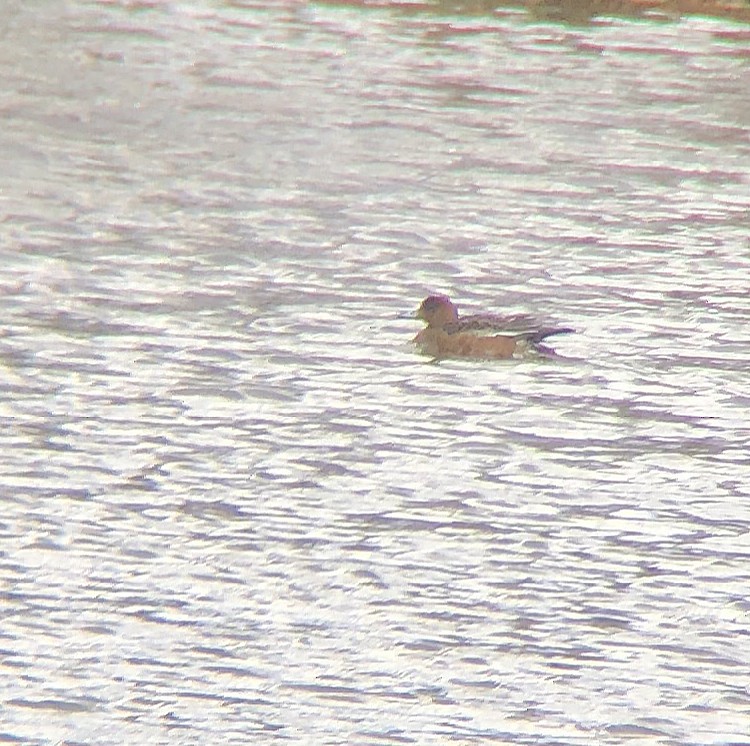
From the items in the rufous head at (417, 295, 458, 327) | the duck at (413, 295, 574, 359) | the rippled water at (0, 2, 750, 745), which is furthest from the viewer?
the rufous head at (417, 295, 458, 327)

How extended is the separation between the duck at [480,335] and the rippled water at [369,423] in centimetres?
10

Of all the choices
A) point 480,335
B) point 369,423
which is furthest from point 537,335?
point 369,423

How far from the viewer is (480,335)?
8688 millimetres

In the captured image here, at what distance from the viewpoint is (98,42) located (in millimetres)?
17797

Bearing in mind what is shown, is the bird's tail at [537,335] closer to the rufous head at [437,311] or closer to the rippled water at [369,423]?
the rippled water at [369,423]

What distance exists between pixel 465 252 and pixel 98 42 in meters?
8.02

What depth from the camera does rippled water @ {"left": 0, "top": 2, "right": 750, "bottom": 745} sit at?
18.2 feet

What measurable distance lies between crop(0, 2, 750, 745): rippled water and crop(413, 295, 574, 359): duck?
10 centimetres

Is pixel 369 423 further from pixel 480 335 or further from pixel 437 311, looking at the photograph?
pixel 437 311

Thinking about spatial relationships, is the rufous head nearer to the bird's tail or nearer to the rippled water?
the rippled water

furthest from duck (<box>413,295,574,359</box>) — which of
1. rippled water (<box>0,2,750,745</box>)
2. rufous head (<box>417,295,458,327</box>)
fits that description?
rippled water (<box>0,2,750,745</box>)

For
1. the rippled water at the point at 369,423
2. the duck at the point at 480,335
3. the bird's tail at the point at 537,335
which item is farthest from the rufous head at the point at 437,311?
the bird's tail at the point at 537,335

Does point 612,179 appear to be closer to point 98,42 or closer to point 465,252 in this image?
point 465,252

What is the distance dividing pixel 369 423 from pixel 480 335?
103 centimetres
